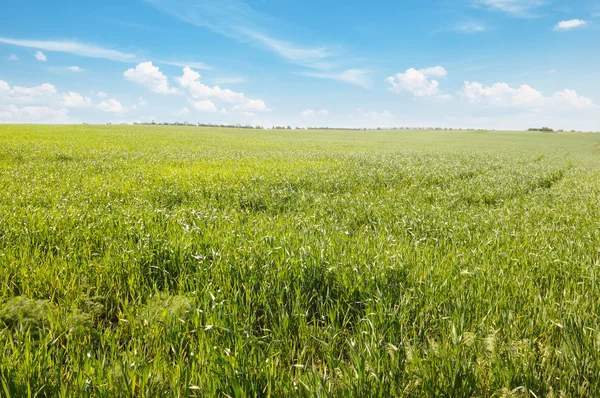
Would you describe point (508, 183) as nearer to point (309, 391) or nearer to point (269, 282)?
point (269, 282)

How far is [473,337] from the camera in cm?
270

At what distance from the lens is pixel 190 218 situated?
709 cm

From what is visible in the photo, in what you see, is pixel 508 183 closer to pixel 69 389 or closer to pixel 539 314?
pixel 539 314

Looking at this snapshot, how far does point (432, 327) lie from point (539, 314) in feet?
3.60

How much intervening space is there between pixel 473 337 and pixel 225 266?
114 inches

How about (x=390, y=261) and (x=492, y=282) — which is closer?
(x=492, y=282)

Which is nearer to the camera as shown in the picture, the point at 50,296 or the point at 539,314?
the point at 539,314

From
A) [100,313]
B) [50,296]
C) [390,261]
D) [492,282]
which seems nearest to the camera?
[100,313]

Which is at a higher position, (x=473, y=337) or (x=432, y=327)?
(x=473, y=337)

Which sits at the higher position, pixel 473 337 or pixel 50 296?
pixel 473 337

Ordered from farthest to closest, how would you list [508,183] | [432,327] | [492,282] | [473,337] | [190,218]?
[508,183] < [190,218] < [492,282] < [432,327] < [473,337]

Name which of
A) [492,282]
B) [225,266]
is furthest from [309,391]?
[492,282]

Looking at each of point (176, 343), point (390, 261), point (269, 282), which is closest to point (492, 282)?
point (390, 261)

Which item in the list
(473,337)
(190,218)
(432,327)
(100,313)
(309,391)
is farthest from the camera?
(190,218)
